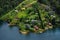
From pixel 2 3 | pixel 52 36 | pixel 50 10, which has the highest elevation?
pixel 2 3

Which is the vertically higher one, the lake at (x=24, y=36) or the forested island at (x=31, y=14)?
the forested island at (x=31, y=14)

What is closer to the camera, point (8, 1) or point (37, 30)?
point (37, 30)

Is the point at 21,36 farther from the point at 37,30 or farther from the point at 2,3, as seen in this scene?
the point at 2,3

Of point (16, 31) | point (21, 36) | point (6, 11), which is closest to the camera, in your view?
point (21, 36)

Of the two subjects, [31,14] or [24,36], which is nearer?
[24,36]

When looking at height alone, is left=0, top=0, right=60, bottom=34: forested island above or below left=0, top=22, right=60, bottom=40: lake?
above

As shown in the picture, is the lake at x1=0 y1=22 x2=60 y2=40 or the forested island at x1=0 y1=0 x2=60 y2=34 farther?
the forested island at x1=0 y1=0 x2=60 y2=34

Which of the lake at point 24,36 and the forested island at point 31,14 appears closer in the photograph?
the lake at point 24,36

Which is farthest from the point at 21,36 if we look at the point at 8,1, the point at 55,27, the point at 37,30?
the point at 8,1
